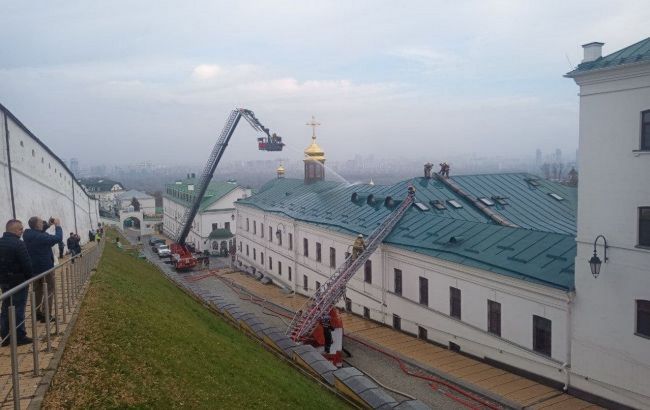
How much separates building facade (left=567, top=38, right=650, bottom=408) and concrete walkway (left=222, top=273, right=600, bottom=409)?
108 centimetres

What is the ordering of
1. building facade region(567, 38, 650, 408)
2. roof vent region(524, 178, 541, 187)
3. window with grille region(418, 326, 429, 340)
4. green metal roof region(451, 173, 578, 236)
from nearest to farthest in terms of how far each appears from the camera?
building facade region(567, 38, 650, 408) → window with grille region(418, 326, 429, 340) → green metal roof region(451, 173, 578, 236) → roof vent region(524, 178, 541, 187)

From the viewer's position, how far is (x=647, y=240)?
14156mm

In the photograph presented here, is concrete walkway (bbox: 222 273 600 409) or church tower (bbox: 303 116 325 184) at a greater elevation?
church tower (bbox: 303 116 325 184)

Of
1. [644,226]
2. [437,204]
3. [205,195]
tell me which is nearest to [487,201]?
[437,204]

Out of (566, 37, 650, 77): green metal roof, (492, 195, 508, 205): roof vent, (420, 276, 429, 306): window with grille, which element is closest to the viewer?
(566, 37, 650, 77): green metal roof

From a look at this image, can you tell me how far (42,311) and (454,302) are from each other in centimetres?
1507

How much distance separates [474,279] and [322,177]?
2724cm

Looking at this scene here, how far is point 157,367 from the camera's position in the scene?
9180 millimetres

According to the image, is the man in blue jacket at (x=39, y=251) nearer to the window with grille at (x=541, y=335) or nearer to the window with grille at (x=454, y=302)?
the window with grille at (x=541, y=335)

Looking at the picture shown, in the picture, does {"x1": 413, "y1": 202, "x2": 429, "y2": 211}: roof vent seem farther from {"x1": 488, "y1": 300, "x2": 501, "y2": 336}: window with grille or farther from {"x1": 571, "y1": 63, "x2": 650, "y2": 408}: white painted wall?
{"x1": 571, "y1": 63, "x2": 650, "y2": 408}: white painted wall

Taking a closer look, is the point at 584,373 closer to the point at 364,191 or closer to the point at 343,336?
the point at 343,336

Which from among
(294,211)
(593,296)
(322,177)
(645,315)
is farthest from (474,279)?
(322,177)

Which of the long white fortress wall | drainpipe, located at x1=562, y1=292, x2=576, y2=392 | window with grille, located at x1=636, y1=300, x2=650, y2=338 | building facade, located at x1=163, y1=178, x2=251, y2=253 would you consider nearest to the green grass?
the long white fortress wall

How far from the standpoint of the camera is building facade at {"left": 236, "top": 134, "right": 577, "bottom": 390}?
56.5ft
